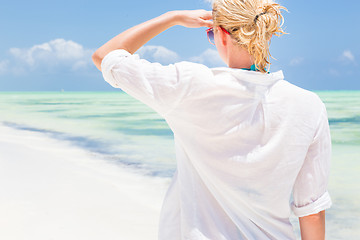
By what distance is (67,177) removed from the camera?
4.69 meters

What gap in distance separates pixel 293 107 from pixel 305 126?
0.18ft

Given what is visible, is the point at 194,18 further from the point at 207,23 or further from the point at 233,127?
the point at 233,127

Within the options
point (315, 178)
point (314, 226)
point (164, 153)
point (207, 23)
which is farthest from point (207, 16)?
point (164, 153)

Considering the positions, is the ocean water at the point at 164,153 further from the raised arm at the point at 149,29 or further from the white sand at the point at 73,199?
the raised arm at the point at 149,29

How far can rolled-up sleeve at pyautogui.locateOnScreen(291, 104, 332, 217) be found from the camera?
96cm

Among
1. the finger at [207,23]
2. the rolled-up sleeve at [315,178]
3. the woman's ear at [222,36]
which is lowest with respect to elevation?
the rolled-up sleeve at [315,178]

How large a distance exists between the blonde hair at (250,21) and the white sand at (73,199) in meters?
2.41

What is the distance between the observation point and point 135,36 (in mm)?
937

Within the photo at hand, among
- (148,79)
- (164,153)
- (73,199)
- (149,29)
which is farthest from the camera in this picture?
(164,153)

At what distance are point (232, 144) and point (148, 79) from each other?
239mm

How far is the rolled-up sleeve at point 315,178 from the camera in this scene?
956 millimetres

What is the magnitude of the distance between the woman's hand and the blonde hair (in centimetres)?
12

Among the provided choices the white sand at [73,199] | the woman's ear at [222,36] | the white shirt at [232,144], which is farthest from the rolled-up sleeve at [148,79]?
the white sand at [73,199]

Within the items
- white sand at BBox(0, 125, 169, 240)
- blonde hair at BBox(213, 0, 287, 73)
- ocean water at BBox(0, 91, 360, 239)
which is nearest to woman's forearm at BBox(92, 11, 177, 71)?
blonde hair at BBox(213, 0, 287, 73)
